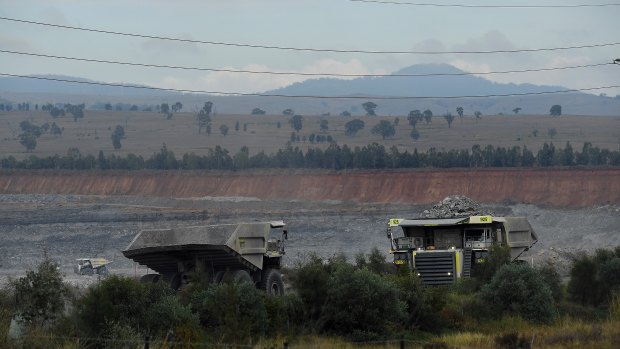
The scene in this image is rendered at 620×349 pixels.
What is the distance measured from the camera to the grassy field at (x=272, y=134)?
480 ft

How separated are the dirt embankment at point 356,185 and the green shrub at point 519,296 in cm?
5046

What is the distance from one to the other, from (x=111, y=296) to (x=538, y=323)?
33.5ft

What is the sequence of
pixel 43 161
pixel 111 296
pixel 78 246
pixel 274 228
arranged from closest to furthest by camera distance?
pixel 111 296
pixel 274 228
pixel 78 246
pixel 43 161

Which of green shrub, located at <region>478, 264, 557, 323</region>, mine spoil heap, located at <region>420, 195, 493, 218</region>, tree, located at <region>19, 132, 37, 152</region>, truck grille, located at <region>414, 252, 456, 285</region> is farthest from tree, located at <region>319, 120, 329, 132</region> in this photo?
green shrub, located at <region>478, 264, 557, 323</region>

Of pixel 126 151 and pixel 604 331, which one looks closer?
pixel 604 331

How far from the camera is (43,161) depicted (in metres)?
112

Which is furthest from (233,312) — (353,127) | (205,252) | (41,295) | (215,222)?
(353,127)

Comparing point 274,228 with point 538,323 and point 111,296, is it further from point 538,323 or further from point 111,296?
point 111,296

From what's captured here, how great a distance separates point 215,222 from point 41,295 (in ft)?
173

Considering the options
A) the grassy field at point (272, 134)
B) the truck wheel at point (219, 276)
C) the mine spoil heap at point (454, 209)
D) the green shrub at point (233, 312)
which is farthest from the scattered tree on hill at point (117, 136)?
the green shrub at point (233, 312)

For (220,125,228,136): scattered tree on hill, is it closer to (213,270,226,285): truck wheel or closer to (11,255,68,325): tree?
(213,270,226,285): truck wheel

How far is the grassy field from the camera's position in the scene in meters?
146

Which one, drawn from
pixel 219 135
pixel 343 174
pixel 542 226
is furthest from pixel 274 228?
pixel 219 135

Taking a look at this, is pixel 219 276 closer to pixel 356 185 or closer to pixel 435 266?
pixel 435 266
